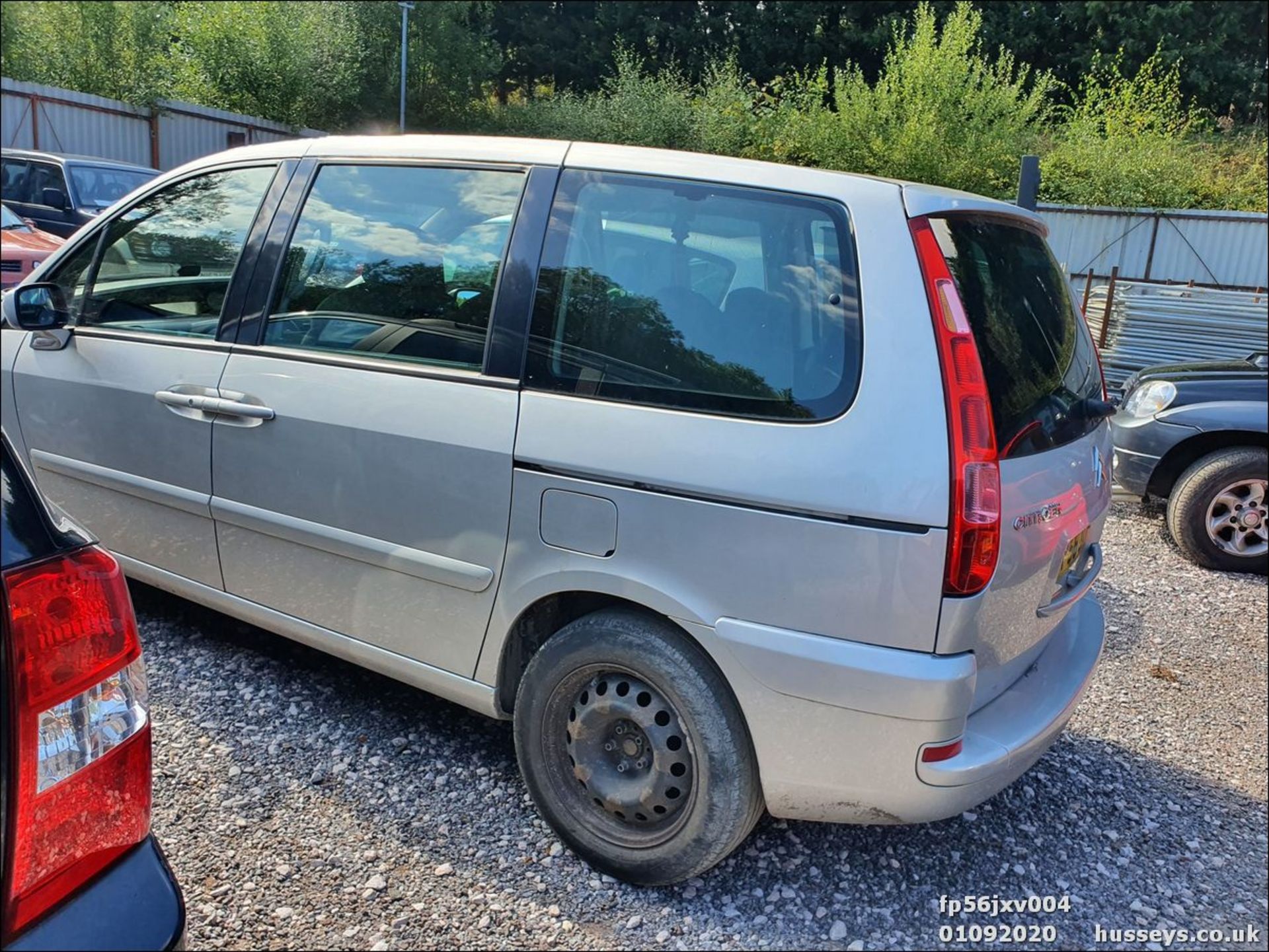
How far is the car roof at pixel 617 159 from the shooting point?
2.42 meters

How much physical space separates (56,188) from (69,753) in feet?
43.0

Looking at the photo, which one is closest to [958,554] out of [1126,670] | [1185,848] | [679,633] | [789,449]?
[789,449]

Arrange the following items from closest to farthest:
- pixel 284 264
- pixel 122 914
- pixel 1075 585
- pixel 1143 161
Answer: pixel 122 914 < pixel 1075 585 < pixel 284 264 < pixel 1143 161

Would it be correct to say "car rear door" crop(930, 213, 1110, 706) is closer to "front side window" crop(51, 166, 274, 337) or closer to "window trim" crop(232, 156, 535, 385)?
"window trim" crop(232, 156, 535, 385)

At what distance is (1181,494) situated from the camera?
566cm

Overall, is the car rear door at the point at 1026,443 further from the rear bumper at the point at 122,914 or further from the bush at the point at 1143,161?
the bush at the point at 1143,161

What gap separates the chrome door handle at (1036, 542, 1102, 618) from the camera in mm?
2543

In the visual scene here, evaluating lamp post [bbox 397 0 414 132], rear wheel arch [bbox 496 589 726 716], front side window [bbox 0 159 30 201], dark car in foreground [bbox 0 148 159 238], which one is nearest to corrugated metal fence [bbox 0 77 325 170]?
dark car in foreground [bbox 0 148 159 238]

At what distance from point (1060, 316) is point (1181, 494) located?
3498 millimetres

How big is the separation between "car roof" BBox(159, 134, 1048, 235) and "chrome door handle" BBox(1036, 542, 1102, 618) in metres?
0.96

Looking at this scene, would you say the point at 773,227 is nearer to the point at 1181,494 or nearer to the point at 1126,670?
the point at 1126,670

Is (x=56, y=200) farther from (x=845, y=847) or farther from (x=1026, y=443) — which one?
(x=1026, y=443)

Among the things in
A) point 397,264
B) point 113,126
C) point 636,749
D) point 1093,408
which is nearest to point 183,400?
point 397,264

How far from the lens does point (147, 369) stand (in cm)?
330
